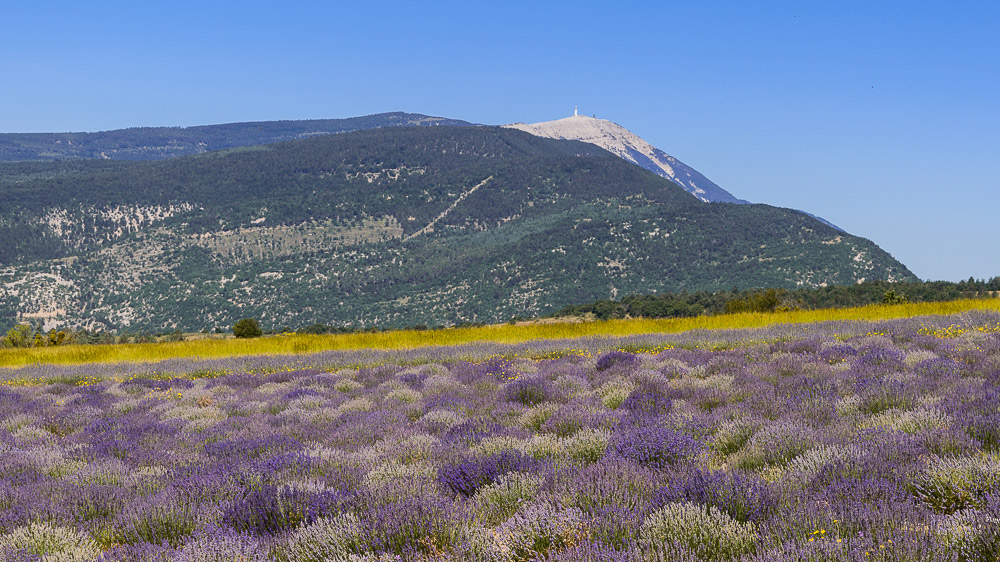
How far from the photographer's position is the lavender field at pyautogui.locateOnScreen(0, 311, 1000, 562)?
3.90 meters

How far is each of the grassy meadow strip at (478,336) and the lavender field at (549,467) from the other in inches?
380

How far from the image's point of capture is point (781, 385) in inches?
363

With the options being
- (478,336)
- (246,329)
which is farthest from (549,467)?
(246,329)

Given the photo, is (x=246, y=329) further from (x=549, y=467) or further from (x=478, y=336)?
(x=549, y=467)

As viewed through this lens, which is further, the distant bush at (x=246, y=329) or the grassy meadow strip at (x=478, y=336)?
the distant bush at (x=246, y=329)

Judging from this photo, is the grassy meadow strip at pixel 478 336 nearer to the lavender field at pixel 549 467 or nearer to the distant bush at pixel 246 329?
the lavender field at pixel 549 467

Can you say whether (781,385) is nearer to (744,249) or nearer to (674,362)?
(674,362)

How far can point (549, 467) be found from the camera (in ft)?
18.2

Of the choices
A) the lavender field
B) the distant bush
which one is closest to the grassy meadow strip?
the lavender field

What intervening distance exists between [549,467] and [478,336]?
1899 centimetres

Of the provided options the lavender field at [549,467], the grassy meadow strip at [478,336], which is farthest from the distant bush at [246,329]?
the lavender field at [549,467]

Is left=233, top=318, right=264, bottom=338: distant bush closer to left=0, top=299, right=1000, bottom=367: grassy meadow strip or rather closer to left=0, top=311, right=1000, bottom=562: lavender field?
left=0, top=299, right=1000, bottom=367: grassy meadow strip

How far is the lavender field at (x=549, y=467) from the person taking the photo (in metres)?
3.90

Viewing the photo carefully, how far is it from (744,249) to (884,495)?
527ft
